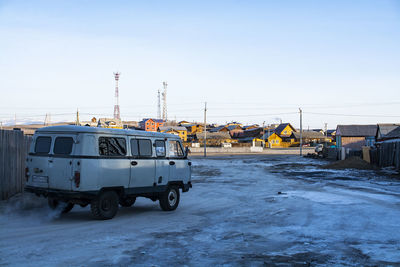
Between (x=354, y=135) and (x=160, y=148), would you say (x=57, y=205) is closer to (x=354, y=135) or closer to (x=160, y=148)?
(x=160, y=148)

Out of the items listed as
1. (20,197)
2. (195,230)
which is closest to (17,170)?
(20,197)

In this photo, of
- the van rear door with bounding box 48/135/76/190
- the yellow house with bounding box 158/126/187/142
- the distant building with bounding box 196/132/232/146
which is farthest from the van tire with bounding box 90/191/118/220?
the yellow house with bounding box 158/126/187/142

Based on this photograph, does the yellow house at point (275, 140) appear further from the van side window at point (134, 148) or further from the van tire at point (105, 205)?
the van tire at point (105, 205)

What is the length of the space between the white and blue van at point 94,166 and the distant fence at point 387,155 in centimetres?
2108

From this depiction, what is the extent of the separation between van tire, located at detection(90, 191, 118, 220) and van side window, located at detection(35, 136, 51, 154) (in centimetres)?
168

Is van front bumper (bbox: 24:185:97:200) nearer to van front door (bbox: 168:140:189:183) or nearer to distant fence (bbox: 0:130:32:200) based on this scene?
distant fence (bbox: 0:130:32:200)

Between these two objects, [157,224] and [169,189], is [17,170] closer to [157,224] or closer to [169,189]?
[169,189]

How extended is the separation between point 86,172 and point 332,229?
18.3ft

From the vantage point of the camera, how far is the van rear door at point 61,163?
8840mm

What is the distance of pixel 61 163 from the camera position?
8.95 m

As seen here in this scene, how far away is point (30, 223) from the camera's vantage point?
8.94m

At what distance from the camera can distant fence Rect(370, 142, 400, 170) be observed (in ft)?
86.9

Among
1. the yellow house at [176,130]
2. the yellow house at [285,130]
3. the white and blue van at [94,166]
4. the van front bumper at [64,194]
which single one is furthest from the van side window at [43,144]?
the yellow house at [285,130]

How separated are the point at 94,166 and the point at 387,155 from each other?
85.1 feet
